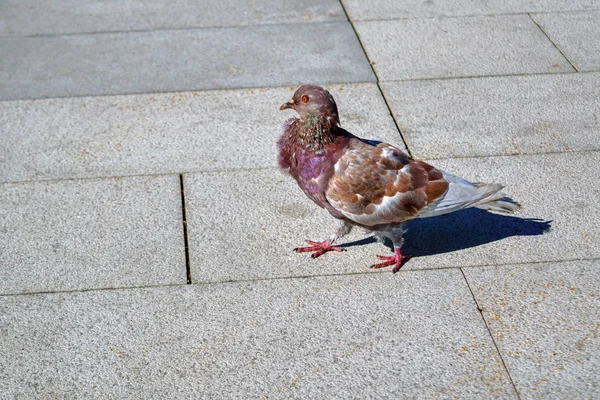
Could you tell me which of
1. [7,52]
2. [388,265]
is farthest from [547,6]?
[7,52]

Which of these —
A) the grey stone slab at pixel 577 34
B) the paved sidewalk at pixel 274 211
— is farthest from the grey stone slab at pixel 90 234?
the grey stone slab at pixel 577 34

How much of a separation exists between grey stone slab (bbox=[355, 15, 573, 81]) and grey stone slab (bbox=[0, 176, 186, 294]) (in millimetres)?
2970

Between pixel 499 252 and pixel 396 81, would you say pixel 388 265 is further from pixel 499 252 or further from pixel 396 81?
pixel 396 81

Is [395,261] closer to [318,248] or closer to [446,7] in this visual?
[318,248]

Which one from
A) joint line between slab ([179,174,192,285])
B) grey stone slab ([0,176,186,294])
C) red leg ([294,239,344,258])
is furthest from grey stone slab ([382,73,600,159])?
grey stone slab ([0,176,186,294])

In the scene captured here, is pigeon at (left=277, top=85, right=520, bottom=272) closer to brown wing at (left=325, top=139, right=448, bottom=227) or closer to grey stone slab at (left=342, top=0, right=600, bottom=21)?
brown wing at (left=325, top=139, right=448, bottom=227)

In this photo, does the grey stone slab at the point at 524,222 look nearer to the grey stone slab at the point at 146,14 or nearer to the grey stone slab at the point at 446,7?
the grey stone slab at the point at 446,7

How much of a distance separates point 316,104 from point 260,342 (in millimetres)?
1523

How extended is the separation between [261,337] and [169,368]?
1.90 ft

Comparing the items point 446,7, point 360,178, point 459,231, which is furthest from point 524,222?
point 446,7

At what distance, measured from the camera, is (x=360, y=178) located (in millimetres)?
4879

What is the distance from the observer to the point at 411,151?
639cm

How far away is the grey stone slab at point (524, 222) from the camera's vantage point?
5293 millimetres

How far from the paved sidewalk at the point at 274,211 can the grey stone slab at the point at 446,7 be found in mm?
38
